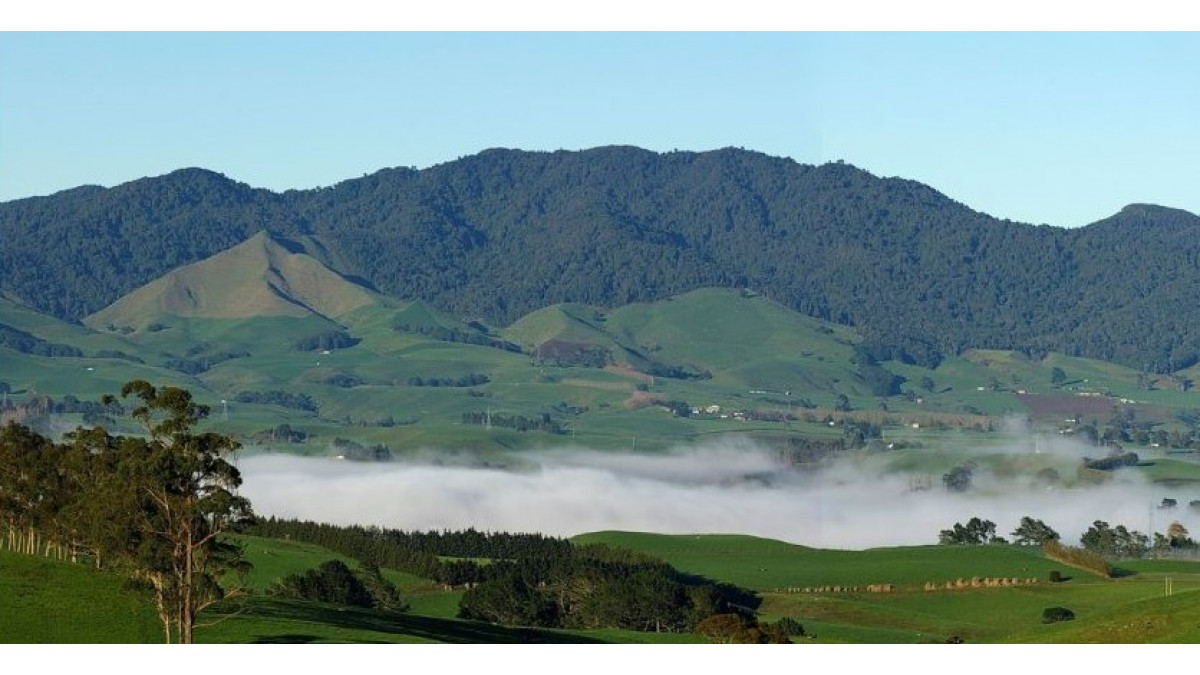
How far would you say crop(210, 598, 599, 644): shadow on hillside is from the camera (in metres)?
114

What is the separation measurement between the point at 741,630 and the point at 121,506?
134ft

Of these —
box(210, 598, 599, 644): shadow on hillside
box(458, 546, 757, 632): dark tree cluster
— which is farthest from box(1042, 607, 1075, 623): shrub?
box(210, 598, 599, 644): shadow on hillside

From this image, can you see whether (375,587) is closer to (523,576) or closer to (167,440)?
(523,576)

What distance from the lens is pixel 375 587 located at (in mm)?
183250

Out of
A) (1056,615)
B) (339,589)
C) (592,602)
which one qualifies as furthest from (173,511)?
(1056,615)

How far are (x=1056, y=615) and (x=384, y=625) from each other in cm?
6429

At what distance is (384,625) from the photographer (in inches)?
4710

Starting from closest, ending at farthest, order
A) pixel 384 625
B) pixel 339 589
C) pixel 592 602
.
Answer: pixel 384 625 < pixel 592 602 < pixel 339 589

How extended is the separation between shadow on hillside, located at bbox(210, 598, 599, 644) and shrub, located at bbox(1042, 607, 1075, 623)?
45805 millimetres

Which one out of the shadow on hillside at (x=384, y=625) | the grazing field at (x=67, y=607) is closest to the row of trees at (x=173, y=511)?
the grazing field at (x=67, y=607)

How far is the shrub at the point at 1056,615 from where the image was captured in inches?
6452

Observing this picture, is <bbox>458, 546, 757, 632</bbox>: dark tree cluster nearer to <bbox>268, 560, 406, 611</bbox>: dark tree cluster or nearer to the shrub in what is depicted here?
<bbox>268, 560, 406, 611</bbox>: dark tree cluster

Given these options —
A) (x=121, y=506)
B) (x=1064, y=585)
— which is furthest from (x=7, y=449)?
(x=1064, y=585)

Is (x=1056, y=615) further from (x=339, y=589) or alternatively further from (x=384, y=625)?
(x=384, y=625)
